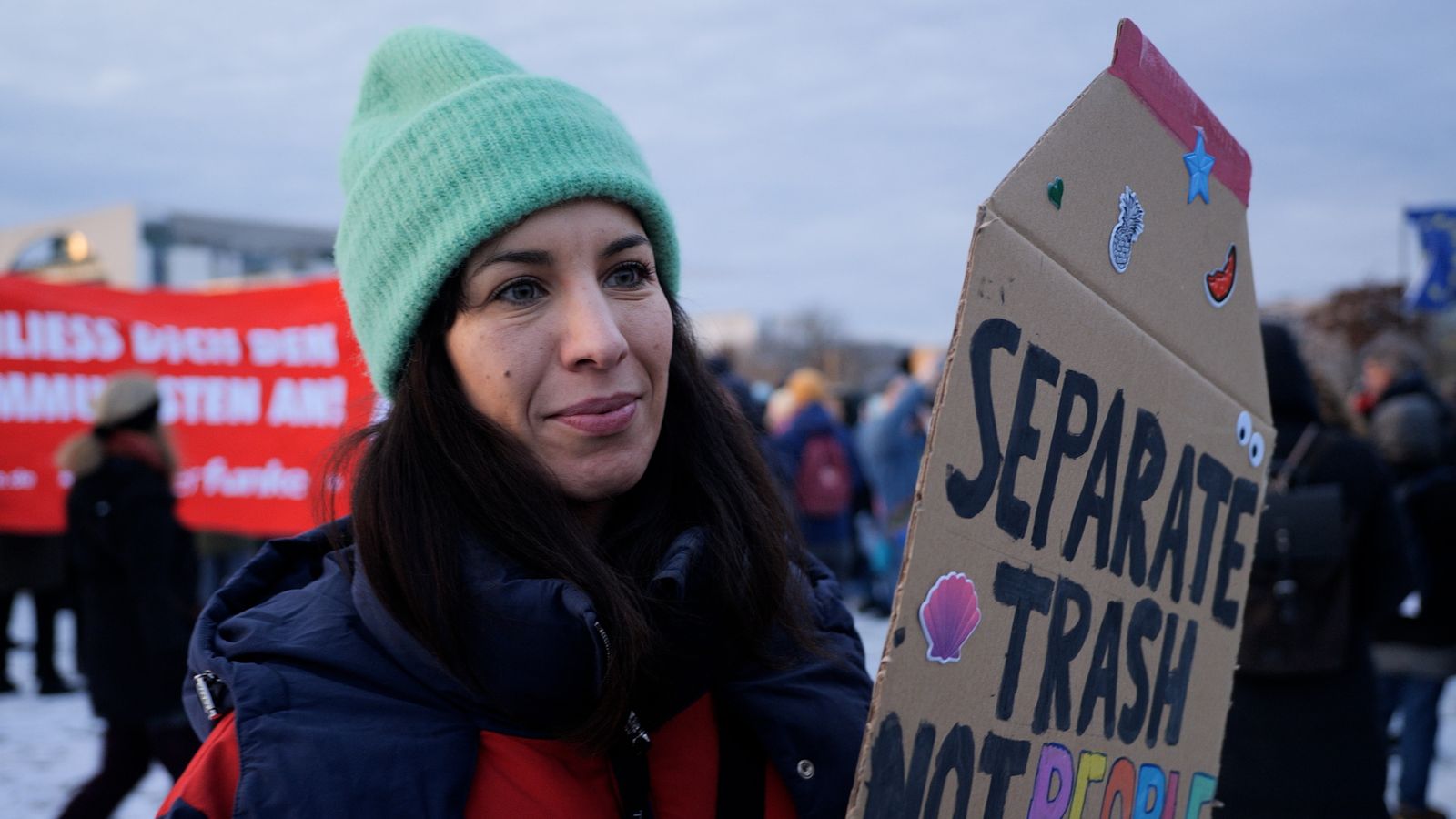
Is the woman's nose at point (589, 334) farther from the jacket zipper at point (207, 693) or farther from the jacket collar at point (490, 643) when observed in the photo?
the jacket zipper at point (207, 693)

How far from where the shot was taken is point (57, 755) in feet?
18.8

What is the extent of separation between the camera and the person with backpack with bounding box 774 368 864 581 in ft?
28.5

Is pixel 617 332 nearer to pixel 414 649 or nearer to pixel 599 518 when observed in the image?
pixel 599 518

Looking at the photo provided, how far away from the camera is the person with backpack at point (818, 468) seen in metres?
8.67

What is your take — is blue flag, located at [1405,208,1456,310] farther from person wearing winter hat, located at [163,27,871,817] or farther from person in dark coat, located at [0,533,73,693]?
person in dark coat, located at [0,533,73,693]

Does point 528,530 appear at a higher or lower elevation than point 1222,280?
lower

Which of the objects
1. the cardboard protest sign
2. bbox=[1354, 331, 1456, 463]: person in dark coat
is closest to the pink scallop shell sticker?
the cardboard protest sign

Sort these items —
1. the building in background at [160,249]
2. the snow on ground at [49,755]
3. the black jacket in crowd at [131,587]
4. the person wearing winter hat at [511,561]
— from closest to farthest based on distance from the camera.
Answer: the person wearing winter hat at [511,561] → the black jacket in crowd at [131,587] → the snow on ground at [49,755] → the building in background at [160,249]

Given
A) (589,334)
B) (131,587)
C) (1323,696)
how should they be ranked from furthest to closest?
(131,587)
(1323,696)
(589,334)

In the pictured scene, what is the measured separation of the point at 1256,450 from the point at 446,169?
3.41ft

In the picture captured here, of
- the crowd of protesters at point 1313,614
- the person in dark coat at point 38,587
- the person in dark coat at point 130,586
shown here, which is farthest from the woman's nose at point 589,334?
the person in dark coat at point 38,587

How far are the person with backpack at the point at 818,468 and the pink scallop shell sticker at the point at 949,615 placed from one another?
24.6 feet

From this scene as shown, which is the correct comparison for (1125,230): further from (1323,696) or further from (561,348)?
(1323,696)

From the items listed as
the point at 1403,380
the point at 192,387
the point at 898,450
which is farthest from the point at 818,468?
the point at 192,387
